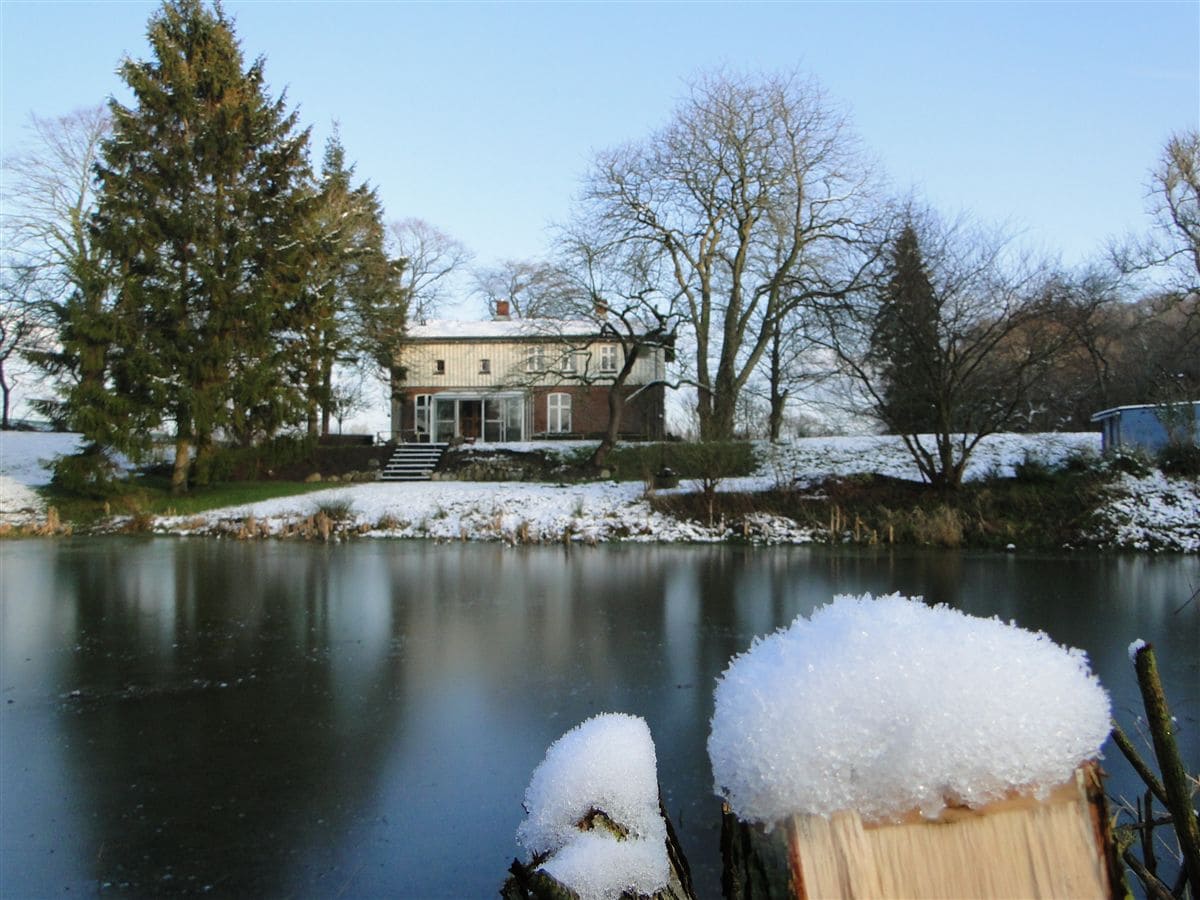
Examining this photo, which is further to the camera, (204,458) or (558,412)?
(558,412)

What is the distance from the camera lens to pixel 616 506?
23.4 meters

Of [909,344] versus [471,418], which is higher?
[909,344]

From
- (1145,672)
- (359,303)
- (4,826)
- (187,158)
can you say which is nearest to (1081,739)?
(1145,672)

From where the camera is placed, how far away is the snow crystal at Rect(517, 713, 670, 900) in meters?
1.06

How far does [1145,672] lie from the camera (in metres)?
1.12

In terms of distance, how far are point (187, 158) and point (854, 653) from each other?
3092 cm

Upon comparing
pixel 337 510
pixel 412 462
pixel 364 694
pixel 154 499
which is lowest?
pixel 364 694

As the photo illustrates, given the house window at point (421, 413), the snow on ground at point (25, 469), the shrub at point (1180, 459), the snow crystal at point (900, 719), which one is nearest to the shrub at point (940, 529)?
the shrub at point (1180, 459)

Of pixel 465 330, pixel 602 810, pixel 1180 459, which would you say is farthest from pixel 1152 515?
pixel 465 330

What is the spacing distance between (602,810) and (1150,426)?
25.2 meters

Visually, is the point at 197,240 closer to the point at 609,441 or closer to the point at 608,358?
the point at 609,441

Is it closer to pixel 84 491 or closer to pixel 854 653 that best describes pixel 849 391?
pixel 84 491

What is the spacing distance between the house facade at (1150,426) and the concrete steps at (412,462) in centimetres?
2030

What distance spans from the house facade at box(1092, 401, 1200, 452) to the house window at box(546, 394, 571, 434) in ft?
79.1
